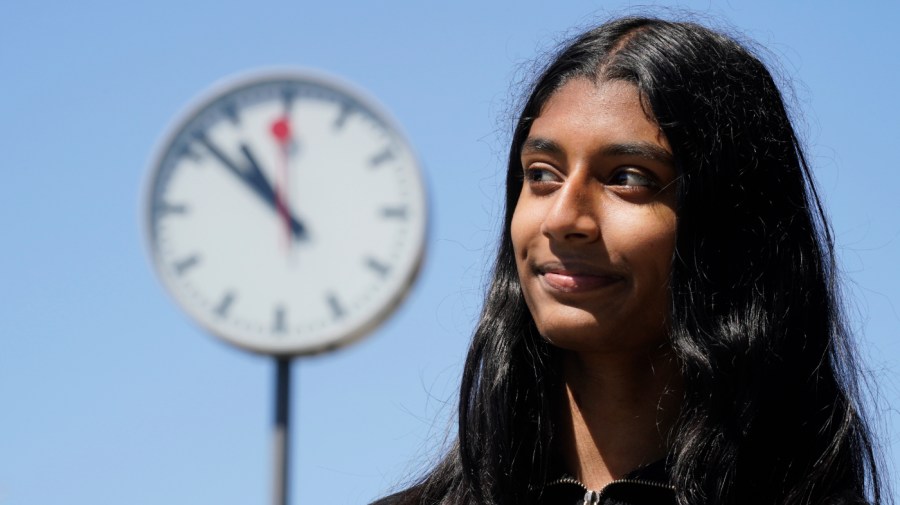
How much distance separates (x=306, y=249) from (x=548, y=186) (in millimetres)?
2723

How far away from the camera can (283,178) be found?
619cm

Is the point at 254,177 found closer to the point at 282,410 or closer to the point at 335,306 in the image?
the point at 335,306

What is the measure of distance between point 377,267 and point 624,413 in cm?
260

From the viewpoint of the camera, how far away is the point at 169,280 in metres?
6.10

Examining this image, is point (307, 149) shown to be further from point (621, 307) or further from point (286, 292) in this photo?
point (621, 307)

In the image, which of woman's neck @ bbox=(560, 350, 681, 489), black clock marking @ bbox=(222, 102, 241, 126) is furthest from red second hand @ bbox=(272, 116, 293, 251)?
woman's neck @ bbox=(560, 350, 681, 489)

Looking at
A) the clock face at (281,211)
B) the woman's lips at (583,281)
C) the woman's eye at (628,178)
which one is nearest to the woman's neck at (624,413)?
the woman's lips at (583,281)

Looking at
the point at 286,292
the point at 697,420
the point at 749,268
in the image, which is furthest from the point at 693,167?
the point at 286,292

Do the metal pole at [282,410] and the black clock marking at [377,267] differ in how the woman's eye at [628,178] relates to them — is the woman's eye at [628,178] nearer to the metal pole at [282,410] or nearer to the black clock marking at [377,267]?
the black clock marking at [377,267]

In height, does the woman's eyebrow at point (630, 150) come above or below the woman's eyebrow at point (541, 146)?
below

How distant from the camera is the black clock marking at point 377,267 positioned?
19.6 feet

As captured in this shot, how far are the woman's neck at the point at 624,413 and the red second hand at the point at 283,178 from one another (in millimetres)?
2777

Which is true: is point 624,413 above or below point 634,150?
below

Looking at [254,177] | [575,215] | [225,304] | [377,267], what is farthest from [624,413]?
[254,177]
